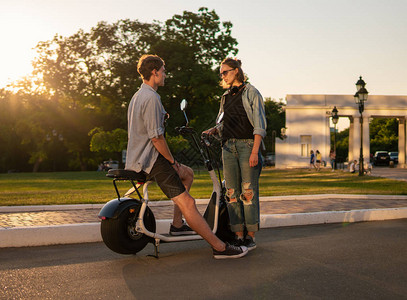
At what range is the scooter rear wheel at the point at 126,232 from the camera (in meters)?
4.80

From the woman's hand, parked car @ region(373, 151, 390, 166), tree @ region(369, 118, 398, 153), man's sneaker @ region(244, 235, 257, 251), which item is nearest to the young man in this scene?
man's sneaker @ region(244, 235, 257, 251)

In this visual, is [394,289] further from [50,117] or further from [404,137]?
[404,137]

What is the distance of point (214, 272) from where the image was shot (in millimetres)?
4414

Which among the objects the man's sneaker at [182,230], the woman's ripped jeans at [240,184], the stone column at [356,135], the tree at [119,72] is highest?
the tree at [119,72]

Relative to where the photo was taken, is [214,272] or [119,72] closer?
[214,272]

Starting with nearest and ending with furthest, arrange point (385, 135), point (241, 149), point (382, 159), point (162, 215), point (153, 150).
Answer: point (153, 150), point (241, 149), point (162, 215), point (382, 159), point (385, 135)

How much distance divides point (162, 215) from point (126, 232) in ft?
10.4

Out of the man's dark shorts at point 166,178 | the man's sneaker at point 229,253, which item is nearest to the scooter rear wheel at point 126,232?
the man's dark shorts at point 166,178

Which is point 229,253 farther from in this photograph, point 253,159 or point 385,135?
point 385,135

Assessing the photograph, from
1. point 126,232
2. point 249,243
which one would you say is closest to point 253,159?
point 249,243

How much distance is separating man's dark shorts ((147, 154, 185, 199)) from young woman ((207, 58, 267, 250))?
0.88 m

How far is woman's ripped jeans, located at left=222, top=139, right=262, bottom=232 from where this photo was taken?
17.8 feet

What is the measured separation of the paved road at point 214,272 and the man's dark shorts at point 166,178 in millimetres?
689

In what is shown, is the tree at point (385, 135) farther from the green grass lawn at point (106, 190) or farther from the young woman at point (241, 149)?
the young woman at point (241, 149)
